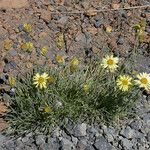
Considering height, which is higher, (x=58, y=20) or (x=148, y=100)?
(x=58, y=20)

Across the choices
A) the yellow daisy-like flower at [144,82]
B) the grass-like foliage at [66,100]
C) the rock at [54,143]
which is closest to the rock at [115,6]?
the grass-like foliage at [66,100]

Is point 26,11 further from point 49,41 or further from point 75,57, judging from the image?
point 75,57

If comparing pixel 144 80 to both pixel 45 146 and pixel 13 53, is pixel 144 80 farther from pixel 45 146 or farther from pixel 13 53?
pixel 13 53

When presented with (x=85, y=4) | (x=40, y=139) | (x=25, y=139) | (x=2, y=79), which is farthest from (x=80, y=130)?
(x=85, y=4)

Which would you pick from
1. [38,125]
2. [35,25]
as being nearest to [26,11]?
[35,25]

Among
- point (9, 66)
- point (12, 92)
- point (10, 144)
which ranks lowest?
point (10, 144)

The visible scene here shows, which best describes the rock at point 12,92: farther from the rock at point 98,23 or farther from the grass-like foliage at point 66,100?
the rock at point 98,23
